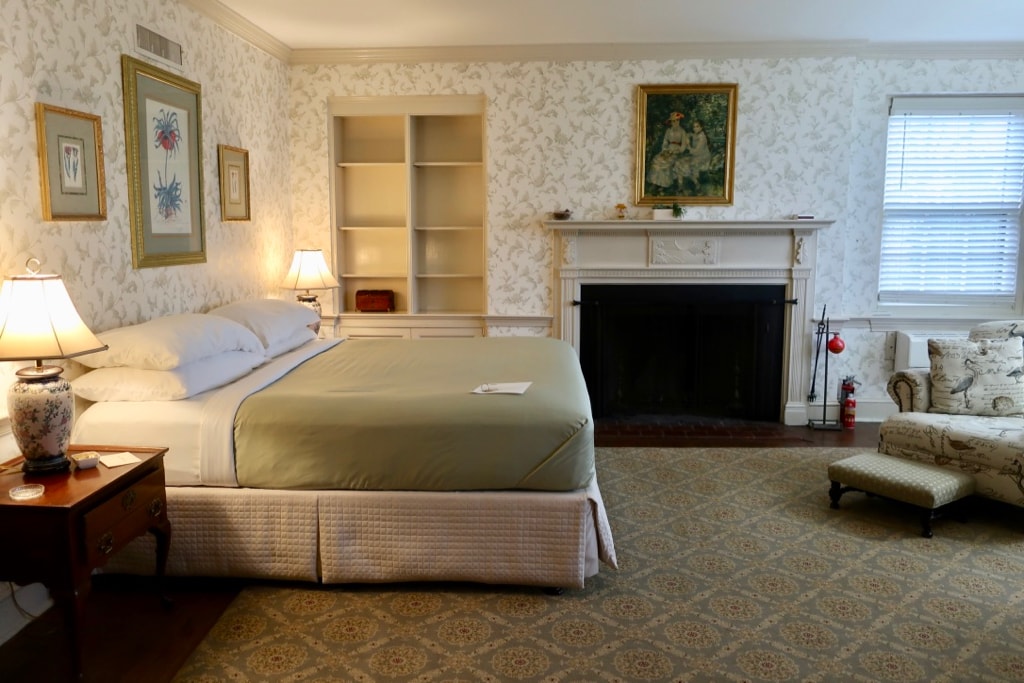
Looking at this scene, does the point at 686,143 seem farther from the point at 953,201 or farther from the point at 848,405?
the point at 848,405

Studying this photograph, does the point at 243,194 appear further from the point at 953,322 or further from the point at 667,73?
the point at 953,322

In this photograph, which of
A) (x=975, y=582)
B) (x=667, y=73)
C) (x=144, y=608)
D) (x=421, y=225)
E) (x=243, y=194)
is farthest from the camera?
(x=421, y=225)

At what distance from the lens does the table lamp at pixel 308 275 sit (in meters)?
5.16

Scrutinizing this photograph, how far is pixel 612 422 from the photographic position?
5.64 meters

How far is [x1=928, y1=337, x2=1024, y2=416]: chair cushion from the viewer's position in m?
4.12

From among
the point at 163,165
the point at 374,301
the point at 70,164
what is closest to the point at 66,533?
the point at 70,164

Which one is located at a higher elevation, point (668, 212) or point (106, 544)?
point (668, 212)

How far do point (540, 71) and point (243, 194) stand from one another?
2.19 m

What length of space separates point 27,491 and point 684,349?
4368 millimetres

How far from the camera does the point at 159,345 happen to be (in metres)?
3.12

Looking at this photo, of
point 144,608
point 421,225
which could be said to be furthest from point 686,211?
point 144,608

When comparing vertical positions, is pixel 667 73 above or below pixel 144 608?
above

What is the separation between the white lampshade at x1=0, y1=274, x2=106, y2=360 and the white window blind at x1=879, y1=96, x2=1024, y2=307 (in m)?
5.18

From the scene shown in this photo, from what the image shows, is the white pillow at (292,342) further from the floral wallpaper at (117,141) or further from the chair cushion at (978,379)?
the chair cushion at (978,379)
